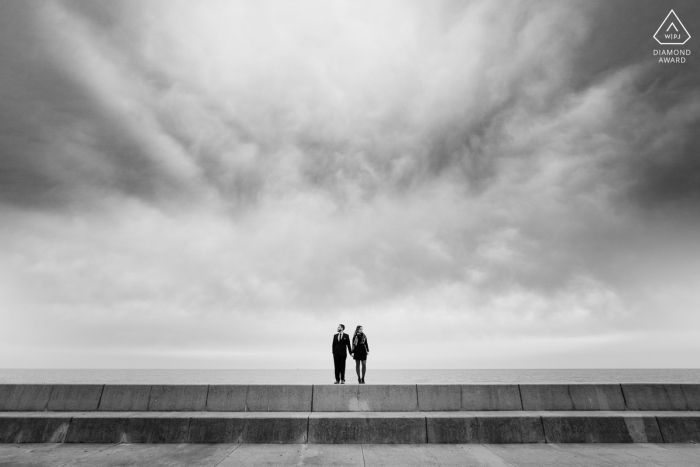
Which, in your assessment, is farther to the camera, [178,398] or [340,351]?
[340,351]

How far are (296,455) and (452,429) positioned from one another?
12.7ft

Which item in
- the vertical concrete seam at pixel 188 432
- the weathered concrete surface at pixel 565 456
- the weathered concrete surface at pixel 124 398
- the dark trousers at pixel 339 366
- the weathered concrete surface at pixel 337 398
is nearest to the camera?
the weathered concrete surface at pixel 565 456

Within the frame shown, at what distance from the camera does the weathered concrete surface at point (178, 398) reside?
10023 mm

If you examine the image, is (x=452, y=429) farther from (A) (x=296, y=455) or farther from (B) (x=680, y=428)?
(B) (x=680, y=428)

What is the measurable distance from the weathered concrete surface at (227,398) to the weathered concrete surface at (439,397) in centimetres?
511

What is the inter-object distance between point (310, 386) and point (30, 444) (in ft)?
22.5

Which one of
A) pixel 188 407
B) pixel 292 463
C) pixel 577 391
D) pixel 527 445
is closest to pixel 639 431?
pixel 577 391

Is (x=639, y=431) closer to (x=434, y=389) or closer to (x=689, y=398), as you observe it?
(x=689, y=398)

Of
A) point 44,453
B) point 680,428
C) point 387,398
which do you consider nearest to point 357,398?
point 387,398

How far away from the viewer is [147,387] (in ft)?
34.0

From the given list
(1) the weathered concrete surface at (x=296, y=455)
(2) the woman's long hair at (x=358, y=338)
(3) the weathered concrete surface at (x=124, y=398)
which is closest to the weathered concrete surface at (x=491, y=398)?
(1) the weathered concrete surface at (x=296, y=455)

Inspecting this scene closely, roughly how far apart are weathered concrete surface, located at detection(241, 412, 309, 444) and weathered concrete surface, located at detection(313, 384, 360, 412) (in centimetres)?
134

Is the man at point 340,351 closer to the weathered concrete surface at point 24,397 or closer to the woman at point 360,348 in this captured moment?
the woman at point 360,348

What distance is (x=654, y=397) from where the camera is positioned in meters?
10.1
